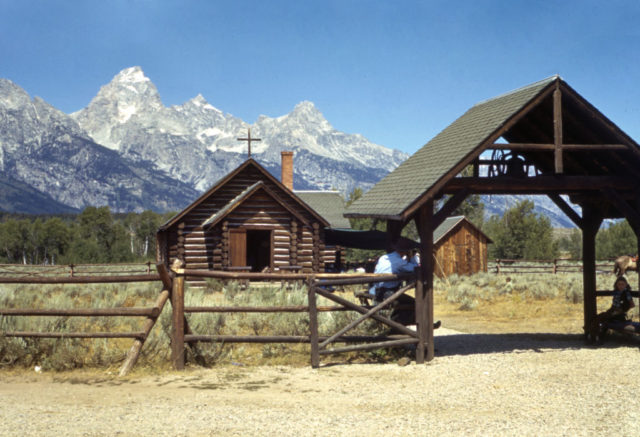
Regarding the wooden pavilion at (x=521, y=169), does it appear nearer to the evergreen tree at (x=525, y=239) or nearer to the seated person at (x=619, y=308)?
the seated person at (x=619, y=308)

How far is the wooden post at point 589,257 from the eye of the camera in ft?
40.9

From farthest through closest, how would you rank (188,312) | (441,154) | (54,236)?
(54,236) < (441,154) < (188,312)

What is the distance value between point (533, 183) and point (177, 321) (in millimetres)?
6397

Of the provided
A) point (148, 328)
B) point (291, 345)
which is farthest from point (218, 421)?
point (291, 345)

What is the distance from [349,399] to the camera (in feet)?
25.6

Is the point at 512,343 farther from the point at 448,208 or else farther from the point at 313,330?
the point at 313,330

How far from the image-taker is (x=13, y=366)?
965 cm

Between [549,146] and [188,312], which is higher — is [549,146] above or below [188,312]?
above

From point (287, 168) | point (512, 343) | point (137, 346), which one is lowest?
point (512, 343)

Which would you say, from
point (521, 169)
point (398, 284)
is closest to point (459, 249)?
point (521, 169)

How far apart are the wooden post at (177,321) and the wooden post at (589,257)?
770 centimetres

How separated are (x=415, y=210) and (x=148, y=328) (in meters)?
4.45

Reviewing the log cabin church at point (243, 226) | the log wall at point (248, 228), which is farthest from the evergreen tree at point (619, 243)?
the log cabin church at point (243, 226)

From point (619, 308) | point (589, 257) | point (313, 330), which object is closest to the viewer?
point (313, 330)
